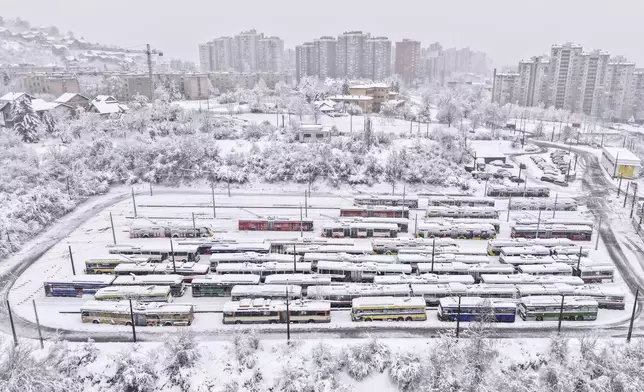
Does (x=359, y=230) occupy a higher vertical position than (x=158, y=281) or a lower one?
higher

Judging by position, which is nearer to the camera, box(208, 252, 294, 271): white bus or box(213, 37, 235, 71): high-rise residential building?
box(208, 252, 294, 271): white bus

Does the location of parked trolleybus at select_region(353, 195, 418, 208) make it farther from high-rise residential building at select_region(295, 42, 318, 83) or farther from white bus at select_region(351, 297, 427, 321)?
high-rise residential building at select_region(295, 42, 318, 83)

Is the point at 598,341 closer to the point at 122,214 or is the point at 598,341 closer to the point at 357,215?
the point at 357,215

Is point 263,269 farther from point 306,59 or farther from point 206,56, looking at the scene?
point 206,56

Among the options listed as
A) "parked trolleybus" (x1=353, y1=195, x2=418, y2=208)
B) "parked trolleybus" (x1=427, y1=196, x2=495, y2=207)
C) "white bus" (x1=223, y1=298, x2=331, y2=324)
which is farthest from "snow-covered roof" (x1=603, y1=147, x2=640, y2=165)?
"white bus" (x1=223, y1=298, x2=331, y2=324)

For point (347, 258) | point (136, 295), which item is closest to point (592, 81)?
point (347, 258)

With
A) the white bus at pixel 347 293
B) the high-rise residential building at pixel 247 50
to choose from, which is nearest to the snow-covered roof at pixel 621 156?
the white bus at pixel 347 293

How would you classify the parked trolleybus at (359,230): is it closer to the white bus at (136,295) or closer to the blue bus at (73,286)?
the white bus at (136,295)
